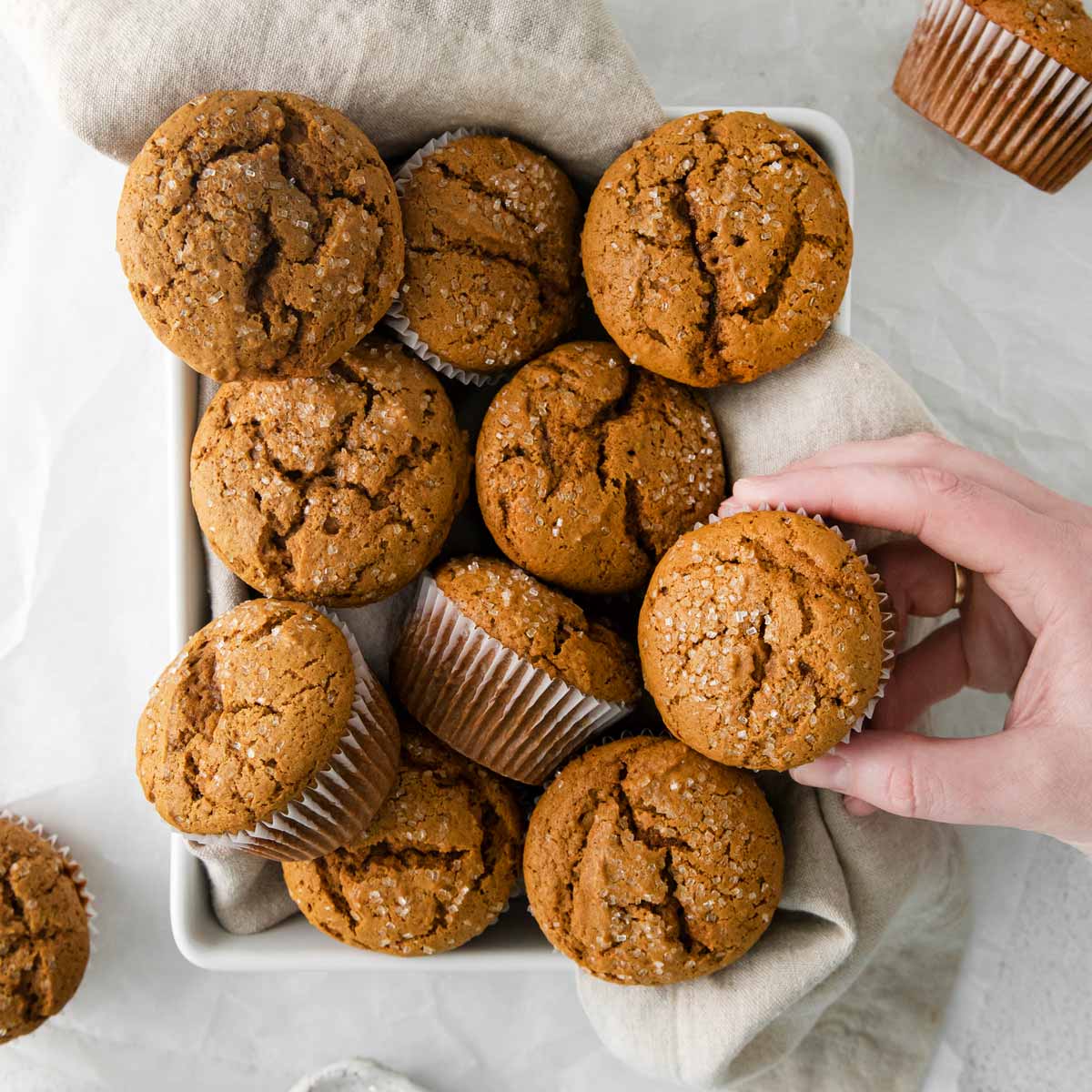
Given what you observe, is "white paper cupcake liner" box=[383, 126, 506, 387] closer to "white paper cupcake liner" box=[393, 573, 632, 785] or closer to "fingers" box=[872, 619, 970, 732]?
"white paper cupcake liner" box=[393, 573, 632, 785]

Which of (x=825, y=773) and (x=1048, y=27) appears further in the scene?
(x=1048, y=27)

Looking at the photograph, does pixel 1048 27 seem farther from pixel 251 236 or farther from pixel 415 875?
pixel 415 875

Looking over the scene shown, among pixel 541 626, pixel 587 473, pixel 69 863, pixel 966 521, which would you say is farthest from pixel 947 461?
pixel 69 863

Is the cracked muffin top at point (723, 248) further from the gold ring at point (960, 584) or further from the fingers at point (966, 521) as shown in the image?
the gold ring at point (960, 584)

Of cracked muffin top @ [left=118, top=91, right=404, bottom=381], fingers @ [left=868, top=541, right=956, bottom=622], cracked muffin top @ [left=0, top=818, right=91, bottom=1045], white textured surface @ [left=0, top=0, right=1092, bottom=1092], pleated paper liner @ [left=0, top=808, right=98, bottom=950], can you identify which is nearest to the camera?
cracked muffin top @ [left=118, top=91, right=404, bottom=381]

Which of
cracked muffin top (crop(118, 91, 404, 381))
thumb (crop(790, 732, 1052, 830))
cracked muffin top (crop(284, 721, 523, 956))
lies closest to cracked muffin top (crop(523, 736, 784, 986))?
cracked muffin top (crop(284, 721, 523, 956))

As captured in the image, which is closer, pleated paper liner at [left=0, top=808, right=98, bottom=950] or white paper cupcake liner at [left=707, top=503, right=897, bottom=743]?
white paper cupcake liner at [left=707, top=503, right=897, bottom=743]
